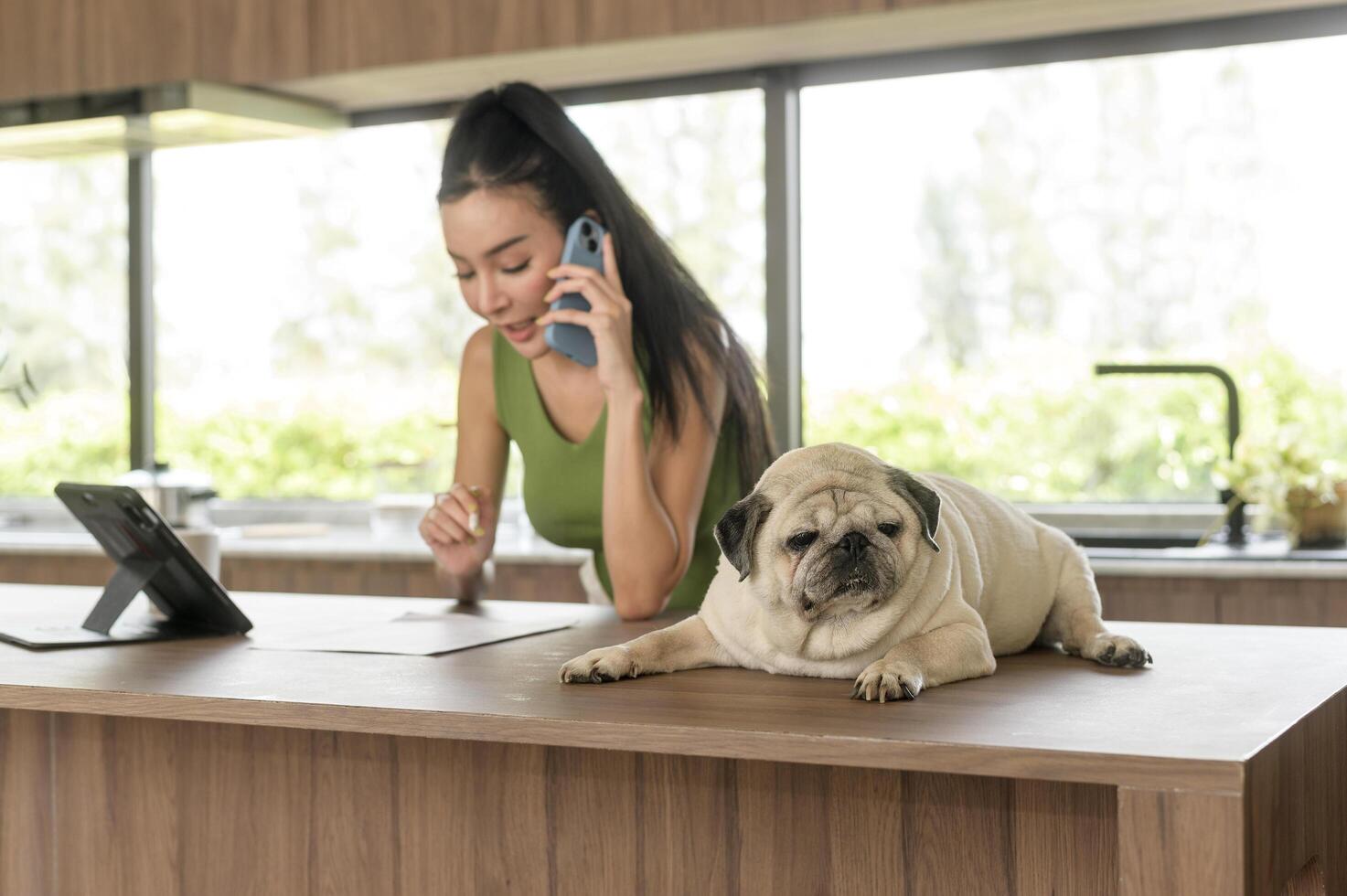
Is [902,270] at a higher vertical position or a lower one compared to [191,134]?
lower

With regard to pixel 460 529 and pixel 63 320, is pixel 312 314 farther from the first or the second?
pixel 460 529

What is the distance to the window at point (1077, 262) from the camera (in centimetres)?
300

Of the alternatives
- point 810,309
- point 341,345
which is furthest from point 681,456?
point 341,345

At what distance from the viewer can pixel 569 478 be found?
6.71 feet

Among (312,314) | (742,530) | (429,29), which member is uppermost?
(429,29)

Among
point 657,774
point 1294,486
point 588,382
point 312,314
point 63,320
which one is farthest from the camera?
point 63,320

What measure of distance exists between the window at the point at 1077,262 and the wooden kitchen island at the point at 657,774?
1.61 metres

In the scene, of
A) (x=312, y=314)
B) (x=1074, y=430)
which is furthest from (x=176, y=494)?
(x=1074, y=430)

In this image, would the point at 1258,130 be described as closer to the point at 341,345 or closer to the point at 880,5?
the point at 880,5

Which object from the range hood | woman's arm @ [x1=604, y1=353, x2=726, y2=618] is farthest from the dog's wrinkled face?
the range hood

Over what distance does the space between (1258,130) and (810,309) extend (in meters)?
1.01

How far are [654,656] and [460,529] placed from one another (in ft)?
2.28

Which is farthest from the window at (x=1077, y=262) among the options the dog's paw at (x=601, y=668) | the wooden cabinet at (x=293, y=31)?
the dog's paw at (x=601, y=668)

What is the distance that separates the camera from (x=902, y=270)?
130 inches
